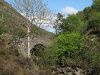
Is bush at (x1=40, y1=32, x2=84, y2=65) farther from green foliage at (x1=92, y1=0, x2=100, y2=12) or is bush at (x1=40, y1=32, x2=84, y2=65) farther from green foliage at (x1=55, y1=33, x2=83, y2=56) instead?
Result: green foliage at (x1=92, y1=0, x2=100, y2=12)

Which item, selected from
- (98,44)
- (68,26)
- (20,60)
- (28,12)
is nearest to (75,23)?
(68,26)

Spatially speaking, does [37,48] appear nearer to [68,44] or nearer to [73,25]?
[68,44]

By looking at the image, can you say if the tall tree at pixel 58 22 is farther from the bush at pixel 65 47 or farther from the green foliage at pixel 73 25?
the bush at pixel 65 47

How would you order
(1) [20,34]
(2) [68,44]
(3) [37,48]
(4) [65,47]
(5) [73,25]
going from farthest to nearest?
(5) [73,25]
(3) [37,48]
(2) [68,44]
(4) [65,47]
(1) [20,34]

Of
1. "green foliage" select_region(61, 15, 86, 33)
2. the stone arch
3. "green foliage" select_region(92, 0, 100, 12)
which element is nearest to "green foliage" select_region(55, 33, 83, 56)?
the stone arch

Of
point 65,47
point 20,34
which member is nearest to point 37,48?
point 65,47

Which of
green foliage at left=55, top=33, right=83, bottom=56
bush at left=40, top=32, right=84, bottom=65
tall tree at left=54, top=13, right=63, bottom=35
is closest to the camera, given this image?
bush at left=40, top=32, right=84, bottom=65

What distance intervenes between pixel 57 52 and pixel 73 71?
249 inches

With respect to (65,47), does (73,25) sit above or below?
above

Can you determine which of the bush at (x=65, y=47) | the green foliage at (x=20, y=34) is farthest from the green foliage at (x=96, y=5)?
the green foliage at (x=20, y=34)

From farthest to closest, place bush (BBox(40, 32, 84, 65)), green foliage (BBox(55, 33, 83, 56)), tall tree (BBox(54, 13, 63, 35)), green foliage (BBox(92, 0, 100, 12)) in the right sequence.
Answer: green foliage (BBox(92, 0, 100, 12)) < tall tree (BBox(54, 13, 63, 35)) < green foliage (BBox(55, 33, 83, 56)) < bush (BBox(40, 32, 84, 65))

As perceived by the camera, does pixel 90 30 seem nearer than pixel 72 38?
No

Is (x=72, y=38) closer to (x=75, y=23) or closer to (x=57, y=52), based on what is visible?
(x=57, y=52)

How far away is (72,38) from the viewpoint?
145 ft
